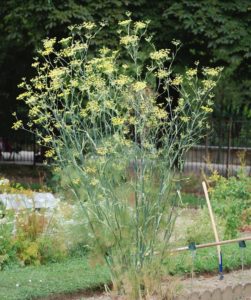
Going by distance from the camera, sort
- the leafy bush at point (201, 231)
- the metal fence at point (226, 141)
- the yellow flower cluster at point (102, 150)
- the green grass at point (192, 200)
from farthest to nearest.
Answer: the metal fence at point (226, 141)
the green grass at point (192, 200)
the leafy bush at point (201, 231)
the yellow flower cluster at point (102, 150)

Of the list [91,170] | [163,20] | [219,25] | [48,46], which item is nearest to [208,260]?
[91,170]

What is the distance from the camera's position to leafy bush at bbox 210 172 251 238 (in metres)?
10.2

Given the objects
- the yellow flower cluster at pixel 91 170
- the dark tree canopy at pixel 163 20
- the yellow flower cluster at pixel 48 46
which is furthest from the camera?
the dark tree canopy at pixel 163 20

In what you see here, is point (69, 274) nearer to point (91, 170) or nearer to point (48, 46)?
point (91, 170)

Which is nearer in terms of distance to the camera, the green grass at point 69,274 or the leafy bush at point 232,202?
the green grass at point 69,274

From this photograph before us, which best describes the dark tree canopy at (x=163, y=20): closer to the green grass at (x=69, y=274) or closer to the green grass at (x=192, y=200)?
the green grass at (x=192, y=200)

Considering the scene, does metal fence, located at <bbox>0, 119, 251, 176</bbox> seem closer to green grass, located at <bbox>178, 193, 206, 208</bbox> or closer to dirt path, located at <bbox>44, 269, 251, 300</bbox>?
green grass, located at <bbox>178, 193, 206, 208</bbox>

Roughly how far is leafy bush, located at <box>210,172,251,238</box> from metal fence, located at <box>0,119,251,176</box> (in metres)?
5.97

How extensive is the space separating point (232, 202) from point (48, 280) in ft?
13.3

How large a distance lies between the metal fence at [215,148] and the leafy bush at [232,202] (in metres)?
5.97

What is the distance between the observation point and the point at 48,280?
7543mm

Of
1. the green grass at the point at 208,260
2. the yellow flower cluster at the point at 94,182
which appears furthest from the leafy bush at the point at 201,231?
the yellow flower cluster at the point at 94,182

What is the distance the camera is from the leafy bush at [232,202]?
400 inches

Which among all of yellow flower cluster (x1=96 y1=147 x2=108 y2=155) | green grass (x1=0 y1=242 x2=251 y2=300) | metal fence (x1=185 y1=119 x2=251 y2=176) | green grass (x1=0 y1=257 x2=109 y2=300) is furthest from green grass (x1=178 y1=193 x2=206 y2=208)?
yellow flower cluster (x1=96 y1=147 x2=108 y2=155)
